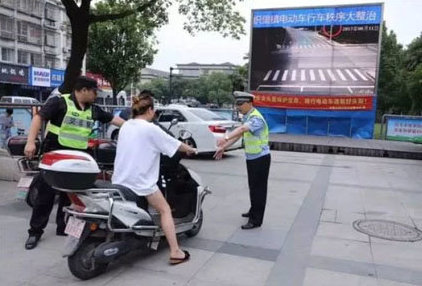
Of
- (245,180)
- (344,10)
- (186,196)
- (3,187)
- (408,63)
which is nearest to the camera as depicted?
(186,196)

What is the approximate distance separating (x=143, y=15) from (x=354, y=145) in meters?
8.11

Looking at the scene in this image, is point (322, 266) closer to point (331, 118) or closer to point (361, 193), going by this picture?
point (361, 193)

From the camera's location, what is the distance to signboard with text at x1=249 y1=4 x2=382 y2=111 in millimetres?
18391

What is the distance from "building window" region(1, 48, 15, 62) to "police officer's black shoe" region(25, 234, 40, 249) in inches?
1434

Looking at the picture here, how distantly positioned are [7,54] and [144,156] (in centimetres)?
3813

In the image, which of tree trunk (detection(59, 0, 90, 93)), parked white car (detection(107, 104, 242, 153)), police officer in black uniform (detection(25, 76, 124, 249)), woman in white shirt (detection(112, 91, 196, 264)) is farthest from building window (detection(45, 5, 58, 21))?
woman in white shirt (detection(112, 91, 196, 264))

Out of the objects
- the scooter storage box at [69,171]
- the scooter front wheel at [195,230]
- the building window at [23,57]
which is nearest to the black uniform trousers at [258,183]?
the scooter front wheel at [195,230]

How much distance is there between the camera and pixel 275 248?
4.76 m

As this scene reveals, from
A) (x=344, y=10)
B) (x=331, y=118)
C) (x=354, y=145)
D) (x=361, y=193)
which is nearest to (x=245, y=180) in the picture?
(x=361, y=193)

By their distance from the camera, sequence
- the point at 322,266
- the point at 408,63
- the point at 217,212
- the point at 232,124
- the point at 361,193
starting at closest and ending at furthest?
the point at 322,266, the point at 217,212, the point at 361,193, the point at 232,124, the point at 408,63

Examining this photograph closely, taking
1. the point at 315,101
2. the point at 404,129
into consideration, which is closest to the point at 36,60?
the point at 315,101

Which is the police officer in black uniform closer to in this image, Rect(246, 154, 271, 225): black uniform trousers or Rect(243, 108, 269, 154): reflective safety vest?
Rect(243, 108, 269, 154): reflective safety vest

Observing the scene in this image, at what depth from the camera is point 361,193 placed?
797 cm

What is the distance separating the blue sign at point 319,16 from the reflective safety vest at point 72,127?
53.4ft
